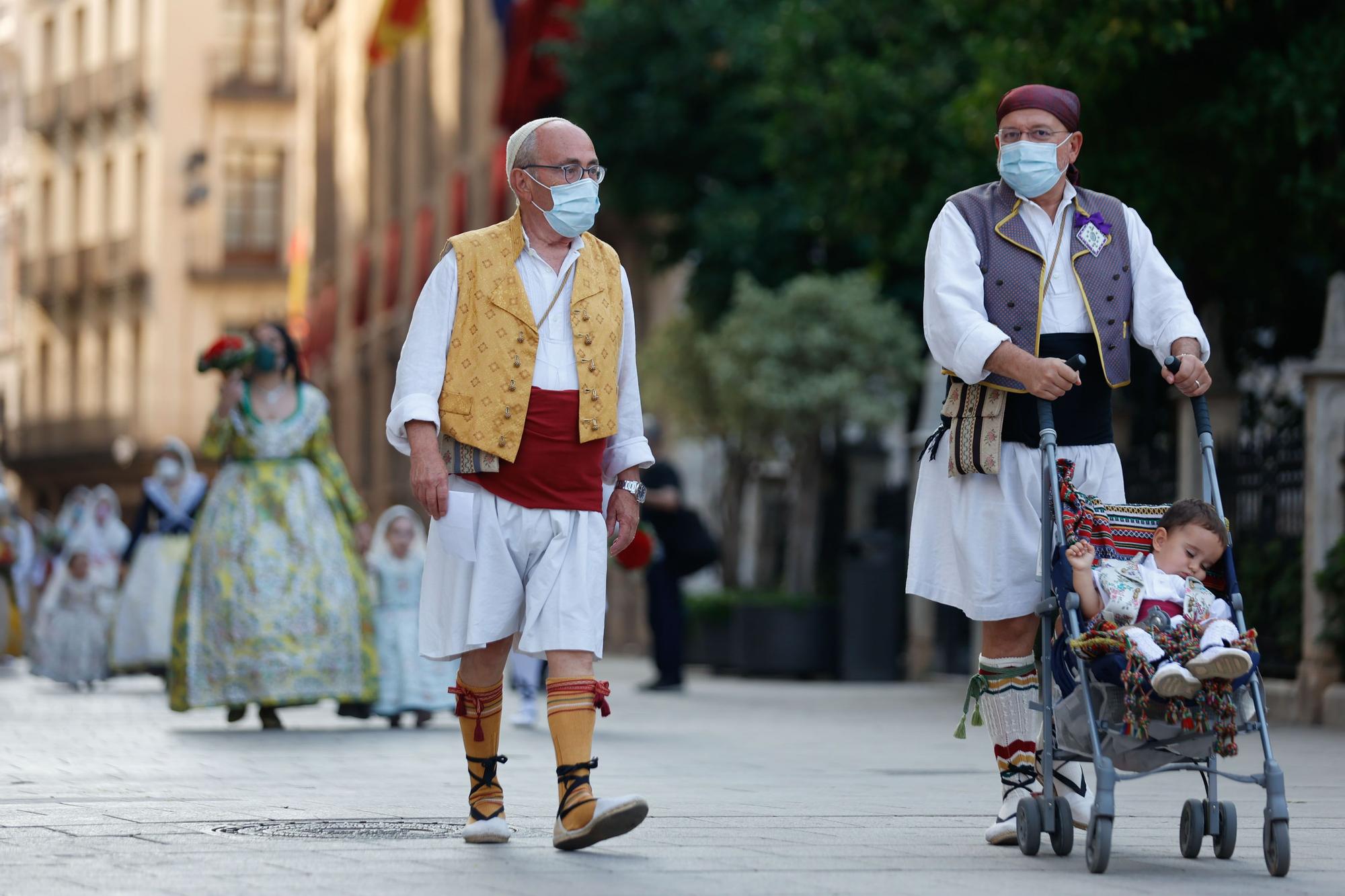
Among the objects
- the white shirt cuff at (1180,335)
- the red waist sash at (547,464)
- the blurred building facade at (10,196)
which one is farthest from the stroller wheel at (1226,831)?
the blurred building facade at (10,196)

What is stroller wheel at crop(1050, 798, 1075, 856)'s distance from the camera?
20.4 feet

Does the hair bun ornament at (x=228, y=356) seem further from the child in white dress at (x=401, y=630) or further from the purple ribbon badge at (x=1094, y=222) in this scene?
the purple ribbon badge at (x=1094, y=222)

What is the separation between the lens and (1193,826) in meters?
6.18

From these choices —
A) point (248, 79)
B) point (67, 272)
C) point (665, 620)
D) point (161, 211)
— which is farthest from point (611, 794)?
point (67, 272)

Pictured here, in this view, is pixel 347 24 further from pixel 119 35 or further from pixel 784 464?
pixel 784 464

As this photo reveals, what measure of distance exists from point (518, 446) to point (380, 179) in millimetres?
39331

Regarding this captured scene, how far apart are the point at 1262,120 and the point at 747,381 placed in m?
8.69

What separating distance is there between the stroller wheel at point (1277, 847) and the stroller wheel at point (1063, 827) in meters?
0.53

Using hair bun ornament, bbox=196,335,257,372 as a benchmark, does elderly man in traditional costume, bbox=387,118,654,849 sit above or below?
below

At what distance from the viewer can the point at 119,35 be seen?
6078 centimetres

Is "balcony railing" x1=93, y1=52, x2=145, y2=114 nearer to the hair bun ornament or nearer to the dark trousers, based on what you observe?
the dark trousers

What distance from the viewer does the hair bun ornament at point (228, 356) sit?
12.0m

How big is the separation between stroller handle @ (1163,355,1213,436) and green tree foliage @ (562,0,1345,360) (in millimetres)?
7280

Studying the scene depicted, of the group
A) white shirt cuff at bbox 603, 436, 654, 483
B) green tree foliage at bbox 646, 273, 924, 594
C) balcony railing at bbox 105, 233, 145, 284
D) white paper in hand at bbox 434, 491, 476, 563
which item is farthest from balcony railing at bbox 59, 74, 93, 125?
white paper in hand at bbox 434, 491, 476, 563
